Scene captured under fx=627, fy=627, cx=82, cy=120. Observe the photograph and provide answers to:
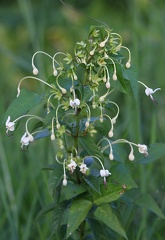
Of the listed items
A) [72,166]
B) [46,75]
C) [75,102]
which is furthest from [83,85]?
[46,75]

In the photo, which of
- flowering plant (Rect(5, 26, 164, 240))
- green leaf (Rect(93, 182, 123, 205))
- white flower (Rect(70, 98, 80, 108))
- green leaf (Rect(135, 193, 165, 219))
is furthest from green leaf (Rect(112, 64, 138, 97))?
green leaf (Rect(135, 193, 165, 219))

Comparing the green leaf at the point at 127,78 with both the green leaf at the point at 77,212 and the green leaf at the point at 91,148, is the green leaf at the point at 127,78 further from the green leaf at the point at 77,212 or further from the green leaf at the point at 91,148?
the green leaf at the point at 77,212

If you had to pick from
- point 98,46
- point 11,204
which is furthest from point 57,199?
point 11,204

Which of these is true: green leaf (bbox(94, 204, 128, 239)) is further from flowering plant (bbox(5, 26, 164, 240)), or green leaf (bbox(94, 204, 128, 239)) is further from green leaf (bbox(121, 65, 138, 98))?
green leaf (bbox(121, 65, 138, 98))

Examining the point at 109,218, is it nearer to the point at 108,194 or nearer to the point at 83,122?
the point at 108,194

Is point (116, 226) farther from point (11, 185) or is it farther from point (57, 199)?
point (11, 185)

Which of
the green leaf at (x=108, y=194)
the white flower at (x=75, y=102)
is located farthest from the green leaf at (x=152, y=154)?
the white flower at (x=75, y=102)
